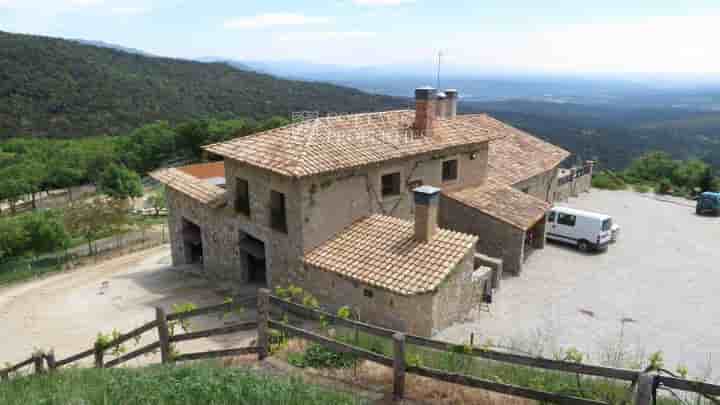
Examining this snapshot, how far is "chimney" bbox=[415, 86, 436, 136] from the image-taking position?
65.1 ft

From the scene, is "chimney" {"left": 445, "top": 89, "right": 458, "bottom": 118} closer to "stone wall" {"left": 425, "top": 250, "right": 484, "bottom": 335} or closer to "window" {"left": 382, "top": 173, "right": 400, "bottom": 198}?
"window" {"left": 382, "top": 173, "right": 400, "bottom": 198}

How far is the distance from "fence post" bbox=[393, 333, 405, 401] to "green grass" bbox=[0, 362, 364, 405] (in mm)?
777

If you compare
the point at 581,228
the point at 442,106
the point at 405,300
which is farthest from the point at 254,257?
the point at 442,106

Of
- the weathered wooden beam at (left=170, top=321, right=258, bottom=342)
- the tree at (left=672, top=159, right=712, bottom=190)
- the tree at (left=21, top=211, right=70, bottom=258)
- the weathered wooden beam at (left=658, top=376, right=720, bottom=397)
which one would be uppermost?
the weathered wooden beam at (left=658, top=376, right=720, bottom=397)

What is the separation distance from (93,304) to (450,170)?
50.4 feet

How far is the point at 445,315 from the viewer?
14312 mm

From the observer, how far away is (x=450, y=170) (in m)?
20.8

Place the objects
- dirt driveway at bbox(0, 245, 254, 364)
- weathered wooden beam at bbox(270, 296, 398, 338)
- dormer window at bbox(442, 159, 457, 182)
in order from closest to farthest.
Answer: weathered wooden beam at bbox(270, 296, 398, 338)
dirt driveway at bbox(0, 245, 254, 364)
dormer window at bbox(442, 159, 457, 182)

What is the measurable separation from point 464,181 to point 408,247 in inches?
296

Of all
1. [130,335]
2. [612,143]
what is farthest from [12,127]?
[612,143]

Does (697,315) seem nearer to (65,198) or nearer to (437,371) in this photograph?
(437,371)

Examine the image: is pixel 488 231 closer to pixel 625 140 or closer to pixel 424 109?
pixel 424 109

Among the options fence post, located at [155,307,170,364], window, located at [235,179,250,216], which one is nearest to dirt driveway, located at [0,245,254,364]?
window, located at [235,179,250,216]

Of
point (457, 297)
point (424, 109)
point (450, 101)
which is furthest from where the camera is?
point (450, 101)
